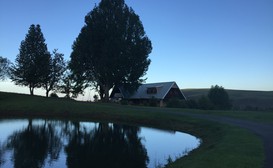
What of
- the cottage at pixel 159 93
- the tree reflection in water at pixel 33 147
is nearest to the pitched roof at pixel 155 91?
the cottage at pixel 159 93

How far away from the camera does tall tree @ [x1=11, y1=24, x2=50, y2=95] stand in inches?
2896

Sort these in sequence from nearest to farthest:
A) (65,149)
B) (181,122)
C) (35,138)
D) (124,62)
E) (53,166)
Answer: (53,166)
(65,149)
(35,138)
(181,122)
(124,62)

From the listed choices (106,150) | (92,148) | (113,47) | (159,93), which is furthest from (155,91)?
(106,150)

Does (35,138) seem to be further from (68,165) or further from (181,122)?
(181,122)

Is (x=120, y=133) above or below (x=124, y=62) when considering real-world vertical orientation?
below

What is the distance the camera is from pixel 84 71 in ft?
225

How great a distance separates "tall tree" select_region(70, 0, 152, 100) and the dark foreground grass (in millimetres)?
13239

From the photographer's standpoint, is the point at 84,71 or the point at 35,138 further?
the point at 84,71

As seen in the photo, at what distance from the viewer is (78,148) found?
22.4m

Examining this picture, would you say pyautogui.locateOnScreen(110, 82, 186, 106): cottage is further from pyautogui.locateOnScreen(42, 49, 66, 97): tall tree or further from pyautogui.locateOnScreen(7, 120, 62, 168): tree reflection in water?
pyautogui.locateOnScreen(7, 120, 62, 168): tree reflection in water

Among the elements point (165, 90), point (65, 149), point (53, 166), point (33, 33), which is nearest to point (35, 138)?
point (65, 149)

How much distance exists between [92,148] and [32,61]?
5652cm

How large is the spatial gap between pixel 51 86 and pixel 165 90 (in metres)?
32.3

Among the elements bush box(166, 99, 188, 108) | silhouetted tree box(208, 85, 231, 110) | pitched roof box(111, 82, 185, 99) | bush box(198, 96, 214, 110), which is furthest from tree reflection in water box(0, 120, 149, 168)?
pitched roof box(111, 82, 185, 99)
